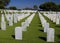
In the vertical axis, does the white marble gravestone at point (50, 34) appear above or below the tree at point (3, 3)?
above

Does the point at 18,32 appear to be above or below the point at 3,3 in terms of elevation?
above

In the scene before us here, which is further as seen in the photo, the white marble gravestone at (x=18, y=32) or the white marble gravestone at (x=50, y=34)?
the white marble gravestone at (x=18, y=32)

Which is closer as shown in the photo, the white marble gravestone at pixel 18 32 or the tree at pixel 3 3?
the white marble gravestone at pixel 18 32

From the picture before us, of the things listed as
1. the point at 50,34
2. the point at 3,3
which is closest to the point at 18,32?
the point at 50,34

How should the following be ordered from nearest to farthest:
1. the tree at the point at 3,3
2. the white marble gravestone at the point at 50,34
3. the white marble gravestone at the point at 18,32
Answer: the white marble gravestone at the point at 50,34, the white marble gravestone at the point at 18,32, the tree at the point at 3,3

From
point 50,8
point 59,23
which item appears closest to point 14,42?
point 59,23

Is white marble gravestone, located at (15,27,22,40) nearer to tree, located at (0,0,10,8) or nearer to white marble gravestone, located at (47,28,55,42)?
white marble gravestone, located at (47,28,55,42)

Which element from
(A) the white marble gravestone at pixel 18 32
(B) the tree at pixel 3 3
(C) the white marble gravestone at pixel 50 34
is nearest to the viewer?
(C) the white marble gravestone at pixel 50 34

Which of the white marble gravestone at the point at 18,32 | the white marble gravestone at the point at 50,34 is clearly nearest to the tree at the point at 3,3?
the white marble gravestone at the point at 18,32

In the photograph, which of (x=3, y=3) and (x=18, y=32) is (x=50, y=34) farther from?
(x=3, y=3)

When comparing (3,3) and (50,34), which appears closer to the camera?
(50,34)

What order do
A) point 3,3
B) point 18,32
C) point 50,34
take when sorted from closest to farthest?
point 50,34 < point 18,32 < point 3,3

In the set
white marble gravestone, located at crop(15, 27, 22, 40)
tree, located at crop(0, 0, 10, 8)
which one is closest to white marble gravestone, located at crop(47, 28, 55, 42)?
white marble gravestone, located at crop(15, 27, 22, 40)

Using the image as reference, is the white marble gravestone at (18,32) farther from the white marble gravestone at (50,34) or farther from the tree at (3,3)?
the tree at (3,3)
